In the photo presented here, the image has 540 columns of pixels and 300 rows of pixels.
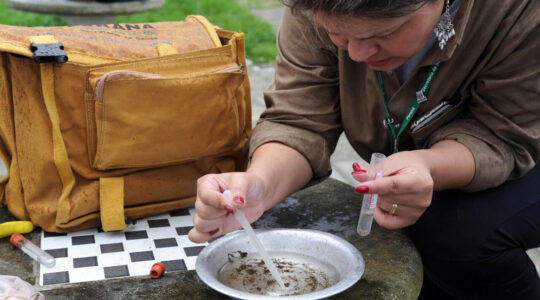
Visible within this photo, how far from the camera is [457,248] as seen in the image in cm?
137

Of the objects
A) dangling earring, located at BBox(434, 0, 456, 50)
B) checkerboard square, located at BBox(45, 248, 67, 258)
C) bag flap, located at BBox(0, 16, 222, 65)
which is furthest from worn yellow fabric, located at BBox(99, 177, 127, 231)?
dangling earring, located at BBox(434, 0, 456, 50)

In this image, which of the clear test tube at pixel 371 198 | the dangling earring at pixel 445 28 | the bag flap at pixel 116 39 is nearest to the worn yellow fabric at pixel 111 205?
the bag flap at pixel 116 39

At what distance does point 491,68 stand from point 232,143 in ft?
2.05

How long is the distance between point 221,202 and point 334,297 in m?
0.30

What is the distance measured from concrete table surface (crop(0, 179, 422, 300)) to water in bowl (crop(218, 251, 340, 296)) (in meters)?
0.04

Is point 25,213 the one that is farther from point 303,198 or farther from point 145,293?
point 303,198

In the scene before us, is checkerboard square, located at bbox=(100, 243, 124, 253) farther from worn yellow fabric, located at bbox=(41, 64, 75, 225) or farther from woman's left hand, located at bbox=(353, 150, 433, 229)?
woman's left hand, located at bbox=(353, 150, 433, 229)

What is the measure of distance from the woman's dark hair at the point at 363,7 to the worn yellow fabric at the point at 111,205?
64 centimetres

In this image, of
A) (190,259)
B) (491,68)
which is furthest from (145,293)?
(491,68)

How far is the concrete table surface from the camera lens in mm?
1215

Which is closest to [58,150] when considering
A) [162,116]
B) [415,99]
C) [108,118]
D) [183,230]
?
[108,118]

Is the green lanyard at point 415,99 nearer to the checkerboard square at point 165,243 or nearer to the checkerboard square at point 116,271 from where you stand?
the checkerboard square at point 165,243

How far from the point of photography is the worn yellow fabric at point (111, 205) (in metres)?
1.44

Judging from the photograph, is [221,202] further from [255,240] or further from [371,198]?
[371,198]
